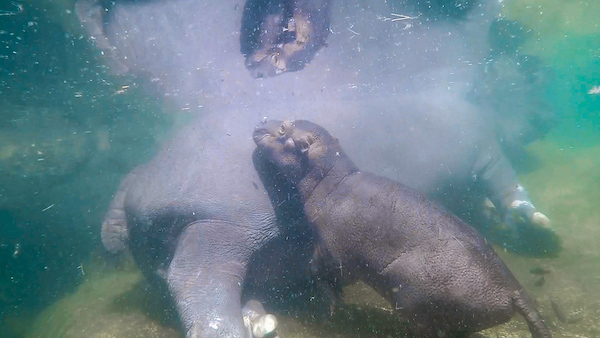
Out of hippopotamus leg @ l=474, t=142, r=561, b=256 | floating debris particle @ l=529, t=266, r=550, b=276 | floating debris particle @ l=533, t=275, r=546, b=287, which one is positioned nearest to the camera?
floating debris particle @ l=533, t=275, r=546, b=287

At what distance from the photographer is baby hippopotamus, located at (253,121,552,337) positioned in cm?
330

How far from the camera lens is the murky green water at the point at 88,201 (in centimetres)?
494

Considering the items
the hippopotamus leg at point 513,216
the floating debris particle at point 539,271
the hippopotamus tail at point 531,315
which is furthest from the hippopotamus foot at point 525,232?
the hippopotamus tail at point 531,315

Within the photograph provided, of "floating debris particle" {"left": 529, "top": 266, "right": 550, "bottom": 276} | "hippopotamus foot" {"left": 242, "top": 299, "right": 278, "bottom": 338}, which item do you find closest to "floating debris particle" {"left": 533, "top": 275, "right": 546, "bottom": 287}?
"floating debris particle" {"left": 529, "top": 266, "right": 550, "bottom": 276}

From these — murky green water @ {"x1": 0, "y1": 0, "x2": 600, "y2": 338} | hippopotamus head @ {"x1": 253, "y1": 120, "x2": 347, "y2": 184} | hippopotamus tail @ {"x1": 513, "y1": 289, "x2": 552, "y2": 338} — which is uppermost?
hippopotamus head @ {"x1": 253, "y1": 120, "x2": 347, "y2": 184}

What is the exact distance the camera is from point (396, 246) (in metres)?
3.79

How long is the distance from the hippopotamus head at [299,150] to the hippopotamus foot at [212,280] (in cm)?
124

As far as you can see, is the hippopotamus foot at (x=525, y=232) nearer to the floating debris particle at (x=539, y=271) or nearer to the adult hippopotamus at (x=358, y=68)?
the adult hippopotamus at (x=358, y=68)

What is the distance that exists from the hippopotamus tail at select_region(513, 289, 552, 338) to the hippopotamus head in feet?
9.16

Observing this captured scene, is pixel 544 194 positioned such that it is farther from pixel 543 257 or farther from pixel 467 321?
pixel 467 321

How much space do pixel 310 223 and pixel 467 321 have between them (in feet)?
7.33

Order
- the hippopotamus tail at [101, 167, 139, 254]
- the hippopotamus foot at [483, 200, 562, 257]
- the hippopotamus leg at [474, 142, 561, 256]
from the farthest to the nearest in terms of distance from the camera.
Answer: the hippopotamus leg at [474, 142, 561, 256] → the hippopotamus foot at [483, 200, 562, 257] → the hippopotamus tail at [101, 167, 139, 254]

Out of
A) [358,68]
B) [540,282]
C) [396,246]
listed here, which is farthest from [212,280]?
[358,68]

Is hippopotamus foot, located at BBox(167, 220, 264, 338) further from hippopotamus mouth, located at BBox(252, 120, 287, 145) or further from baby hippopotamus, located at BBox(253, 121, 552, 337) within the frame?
hippopotamus mouth, located at BBox(252, 120, 287, 145)
